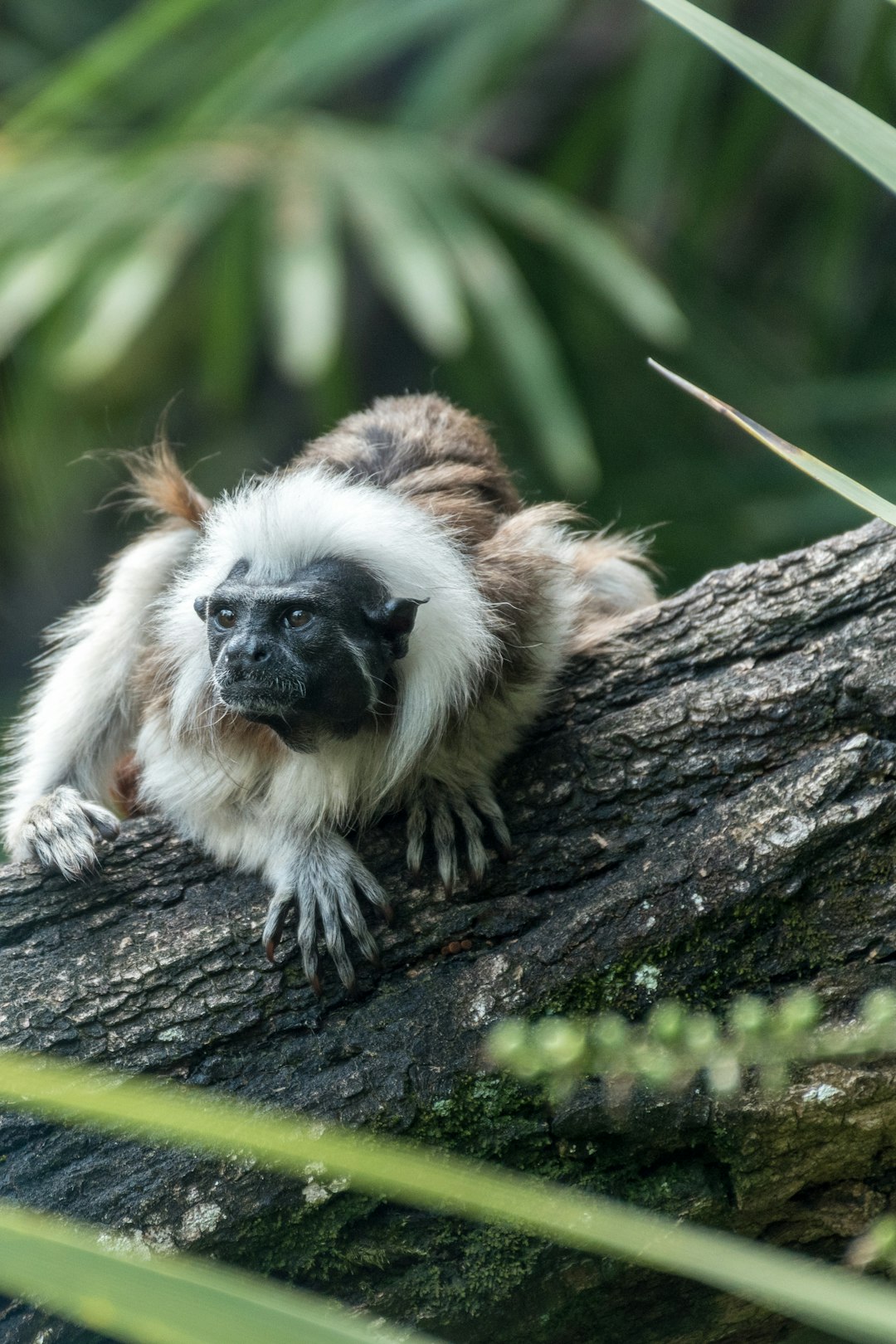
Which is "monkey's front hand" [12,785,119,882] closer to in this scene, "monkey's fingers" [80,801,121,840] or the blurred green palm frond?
"monkey's fingers" [80,801,121,840]

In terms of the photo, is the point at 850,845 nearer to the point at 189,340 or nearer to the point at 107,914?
the point at 107,914

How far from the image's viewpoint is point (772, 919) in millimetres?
2217

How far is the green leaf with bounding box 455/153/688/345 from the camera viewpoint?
3.97 m

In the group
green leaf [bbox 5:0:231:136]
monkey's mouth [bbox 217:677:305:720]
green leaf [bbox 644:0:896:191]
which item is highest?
green leaf [bbox 5:0:231:136]

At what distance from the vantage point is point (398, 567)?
269cm

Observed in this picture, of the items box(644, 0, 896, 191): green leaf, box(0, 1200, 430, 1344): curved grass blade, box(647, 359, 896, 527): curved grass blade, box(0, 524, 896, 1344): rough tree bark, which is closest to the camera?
box(0, 1200, 430, 1344): curved grass blade

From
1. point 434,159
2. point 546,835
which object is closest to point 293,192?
point 434,159

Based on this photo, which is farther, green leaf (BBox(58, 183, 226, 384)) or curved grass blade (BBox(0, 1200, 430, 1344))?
green leaf (BBox(58, 183, 226, 384))

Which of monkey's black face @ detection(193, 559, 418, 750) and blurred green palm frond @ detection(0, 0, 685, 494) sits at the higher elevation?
blurred green palm frond @ detection(0, 0, 685, 494)

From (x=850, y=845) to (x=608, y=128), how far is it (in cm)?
420

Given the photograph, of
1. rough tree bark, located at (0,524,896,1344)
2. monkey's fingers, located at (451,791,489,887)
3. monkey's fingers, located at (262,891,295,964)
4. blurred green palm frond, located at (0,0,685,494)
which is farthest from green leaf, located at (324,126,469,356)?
monkey's fingers, located at (262,891,295,964)

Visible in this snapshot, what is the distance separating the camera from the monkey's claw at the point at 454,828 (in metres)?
2.44

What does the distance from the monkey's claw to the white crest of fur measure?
0.31 ft

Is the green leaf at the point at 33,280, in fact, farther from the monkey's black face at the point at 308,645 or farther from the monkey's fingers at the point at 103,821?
the monkey's fingers at the point at 103,821
